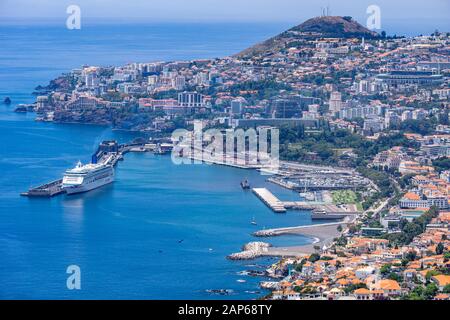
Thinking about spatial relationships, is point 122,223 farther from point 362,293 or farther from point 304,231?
point 362,293

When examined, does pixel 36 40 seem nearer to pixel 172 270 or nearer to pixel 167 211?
pixel 167 211

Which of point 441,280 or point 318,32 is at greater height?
point 318,32

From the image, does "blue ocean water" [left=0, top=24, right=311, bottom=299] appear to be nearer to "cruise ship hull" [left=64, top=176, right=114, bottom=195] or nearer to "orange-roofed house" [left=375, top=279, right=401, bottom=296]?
"cruise ship hull" [left=64, top=176, right=114, bottom=195]

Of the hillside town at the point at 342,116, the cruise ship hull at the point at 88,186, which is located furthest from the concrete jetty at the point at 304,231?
the cruise ship hull at the point at 88,186

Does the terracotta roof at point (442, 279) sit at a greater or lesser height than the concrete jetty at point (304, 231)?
greater

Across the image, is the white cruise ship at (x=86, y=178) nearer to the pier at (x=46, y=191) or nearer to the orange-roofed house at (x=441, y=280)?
the pier at (x=46, y=191)

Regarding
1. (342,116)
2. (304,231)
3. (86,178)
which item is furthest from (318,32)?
(304,231)

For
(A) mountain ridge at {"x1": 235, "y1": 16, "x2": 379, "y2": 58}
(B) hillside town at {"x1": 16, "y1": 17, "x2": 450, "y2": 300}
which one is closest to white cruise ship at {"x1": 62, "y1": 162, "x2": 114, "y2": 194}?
(B) hillside town at {"x1": 16, "y1": 17, "x2": 450, "y2": 300}
